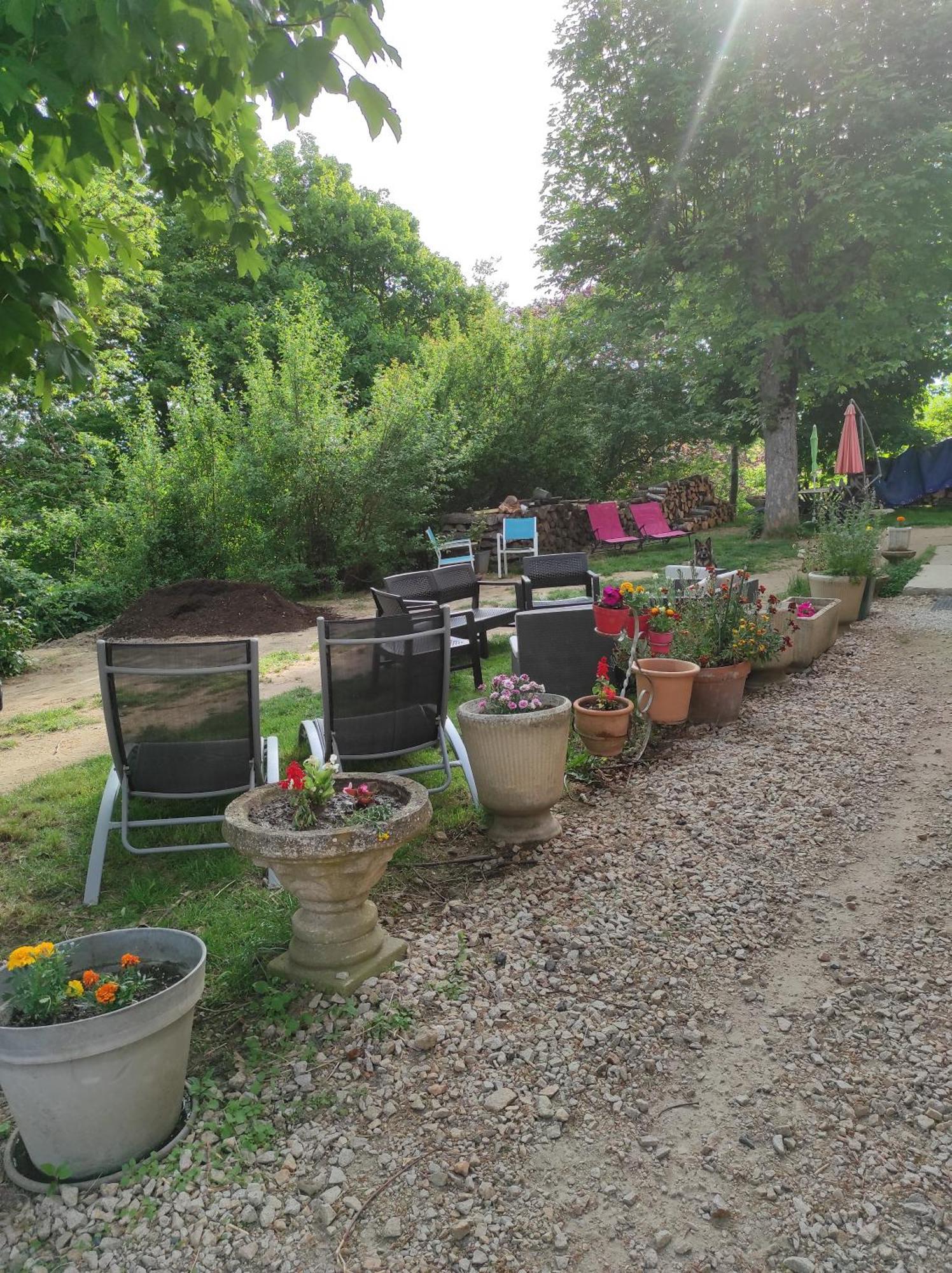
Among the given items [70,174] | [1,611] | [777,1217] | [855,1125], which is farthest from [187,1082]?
[1,611]

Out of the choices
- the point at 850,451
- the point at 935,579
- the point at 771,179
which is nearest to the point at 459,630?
the point at 935,579

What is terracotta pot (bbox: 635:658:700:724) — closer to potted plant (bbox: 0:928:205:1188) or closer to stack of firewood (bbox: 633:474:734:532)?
potted plant (bbox: 0:928:205:1188)

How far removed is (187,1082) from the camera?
1961 mm

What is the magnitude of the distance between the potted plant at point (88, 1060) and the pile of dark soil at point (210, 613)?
7.15 meters

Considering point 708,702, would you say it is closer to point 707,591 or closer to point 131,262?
point 707,591

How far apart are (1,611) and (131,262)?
612 centimetres

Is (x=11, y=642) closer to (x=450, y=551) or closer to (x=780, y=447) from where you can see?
(x=450, y=551)

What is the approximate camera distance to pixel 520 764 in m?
3.11

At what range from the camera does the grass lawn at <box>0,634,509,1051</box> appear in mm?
2432

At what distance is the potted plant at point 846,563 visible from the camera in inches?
276

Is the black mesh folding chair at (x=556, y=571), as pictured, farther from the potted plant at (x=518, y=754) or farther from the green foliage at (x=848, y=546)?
the potted plant at (x=518, y=754)

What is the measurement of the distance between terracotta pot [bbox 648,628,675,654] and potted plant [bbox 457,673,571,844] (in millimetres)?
1484

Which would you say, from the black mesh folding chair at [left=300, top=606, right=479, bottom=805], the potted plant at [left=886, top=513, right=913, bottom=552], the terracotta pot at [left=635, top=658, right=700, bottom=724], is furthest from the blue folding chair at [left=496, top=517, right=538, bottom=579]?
the black mesh folding chair at [left=300, top=606, right=479, bottom=805]

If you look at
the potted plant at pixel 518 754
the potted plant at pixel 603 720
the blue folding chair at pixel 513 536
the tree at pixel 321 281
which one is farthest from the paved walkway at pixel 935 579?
the tree at pixel 321 281
